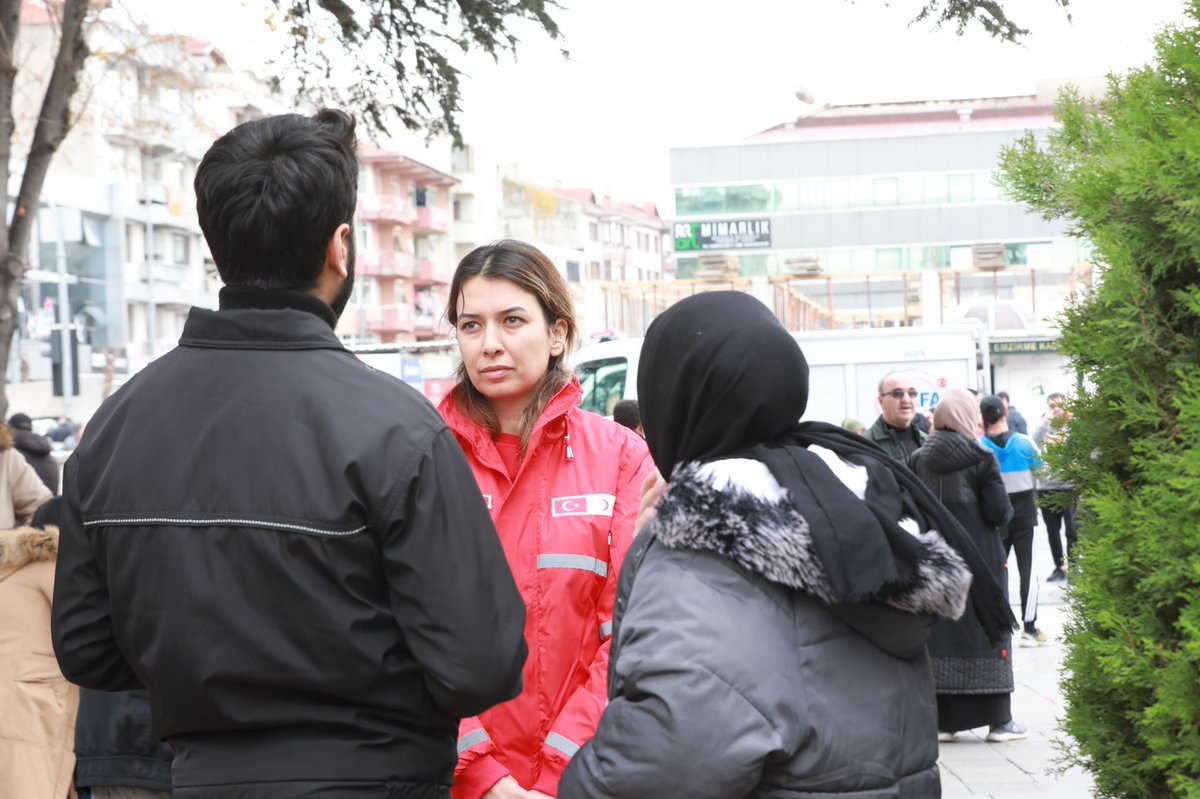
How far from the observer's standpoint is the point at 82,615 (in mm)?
2531

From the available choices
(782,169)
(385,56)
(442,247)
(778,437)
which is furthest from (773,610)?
(442,247)

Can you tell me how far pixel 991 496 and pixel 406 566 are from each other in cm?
712

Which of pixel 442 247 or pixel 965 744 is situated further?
pixel 442 247

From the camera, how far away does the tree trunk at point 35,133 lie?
7949mm

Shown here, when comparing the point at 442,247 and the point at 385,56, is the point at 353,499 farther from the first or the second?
the point at 442,247

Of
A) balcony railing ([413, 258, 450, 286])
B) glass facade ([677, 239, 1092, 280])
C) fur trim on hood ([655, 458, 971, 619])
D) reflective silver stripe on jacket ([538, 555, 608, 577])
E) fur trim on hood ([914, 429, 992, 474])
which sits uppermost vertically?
balcony railing ([413, 258, 450, 286])

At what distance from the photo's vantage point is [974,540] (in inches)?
324

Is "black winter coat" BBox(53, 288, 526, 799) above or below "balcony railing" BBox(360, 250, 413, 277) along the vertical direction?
below

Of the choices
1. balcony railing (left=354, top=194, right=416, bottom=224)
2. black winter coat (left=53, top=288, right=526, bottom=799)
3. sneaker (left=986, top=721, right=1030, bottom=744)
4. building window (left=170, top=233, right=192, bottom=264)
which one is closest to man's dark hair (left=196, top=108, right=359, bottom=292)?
black winter coat (left=53, top=288, right=526, bottom=799)

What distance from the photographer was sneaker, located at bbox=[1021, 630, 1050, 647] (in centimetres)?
1233

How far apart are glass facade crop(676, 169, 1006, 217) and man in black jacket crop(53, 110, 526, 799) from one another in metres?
67.4

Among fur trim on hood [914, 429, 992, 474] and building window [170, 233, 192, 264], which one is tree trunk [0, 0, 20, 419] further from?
building window [170, 233, 192, 264]

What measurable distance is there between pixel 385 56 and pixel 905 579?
6.16 meters

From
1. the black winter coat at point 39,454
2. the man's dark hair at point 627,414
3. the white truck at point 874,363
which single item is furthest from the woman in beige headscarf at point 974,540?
the white truck at point 874,363
